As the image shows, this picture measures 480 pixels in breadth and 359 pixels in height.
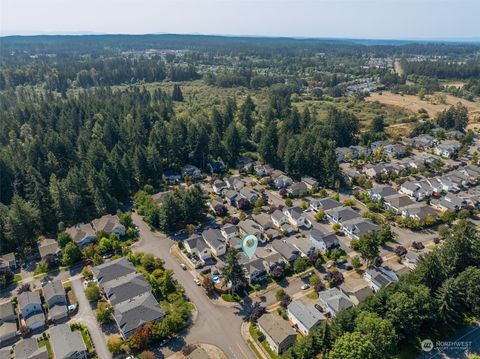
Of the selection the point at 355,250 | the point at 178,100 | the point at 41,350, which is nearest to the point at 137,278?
the point at 41,350

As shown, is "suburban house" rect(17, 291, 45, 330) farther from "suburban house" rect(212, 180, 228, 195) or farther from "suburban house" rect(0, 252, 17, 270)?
"suburban house" rect(212, 180, 228, 195)

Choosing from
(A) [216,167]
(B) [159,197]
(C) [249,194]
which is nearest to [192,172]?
(A) [216,167]

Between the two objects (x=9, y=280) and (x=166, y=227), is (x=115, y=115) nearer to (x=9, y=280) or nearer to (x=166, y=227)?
(x=166, y=227)

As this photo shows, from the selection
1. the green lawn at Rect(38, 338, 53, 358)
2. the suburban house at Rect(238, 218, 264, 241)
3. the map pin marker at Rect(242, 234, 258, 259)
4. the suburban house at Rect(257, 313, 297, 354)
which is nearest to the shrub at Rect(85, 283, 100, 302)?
the green lawn at Rect(38, 338, 53, 358)

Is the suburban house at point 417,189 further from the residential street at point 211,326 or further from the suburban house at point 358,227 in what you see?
the residential street at point 211,326

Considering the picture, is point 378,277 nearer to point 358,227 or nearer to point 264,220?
point 358,227

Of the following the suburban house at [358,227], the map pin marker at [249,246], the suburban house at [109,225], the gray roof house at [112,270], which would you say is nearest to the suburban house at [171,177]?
the suburban house at [109,225]

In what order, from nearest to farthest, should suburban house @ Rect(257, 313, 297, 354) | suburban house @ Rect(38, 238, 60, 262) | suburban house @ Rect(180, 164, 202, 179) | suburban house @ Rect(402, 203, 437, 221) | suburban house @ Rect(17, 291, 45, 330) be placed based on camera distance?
suburban house @ Rect(257, 313, 297, 354) < suburban house @ Rect(17, 291, 45, 330) < suburban house @ Rect(38, 238, 60, 262) < suburban house @ Rect(402, 203, 437, 221) < suburban house @ Rect(180, 164, 202, 179)
